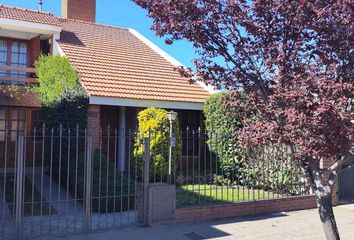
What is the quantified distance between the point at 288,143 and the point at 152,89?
32.1 feet

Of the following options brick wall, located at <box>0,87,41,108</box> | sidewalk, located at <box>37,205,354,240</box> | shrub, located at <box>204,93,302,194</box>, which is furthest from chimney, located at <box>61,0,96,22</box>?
sidewalk, located at <box>37,205,354,240</box>

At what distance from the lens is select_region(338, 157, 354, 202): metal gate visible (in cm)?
1193

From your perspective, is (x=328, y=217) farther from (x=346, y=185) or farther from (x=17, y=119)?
(x=17, y=119)

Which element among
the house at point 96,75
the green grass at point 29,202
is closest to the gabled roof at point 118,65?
the house at point 96,75

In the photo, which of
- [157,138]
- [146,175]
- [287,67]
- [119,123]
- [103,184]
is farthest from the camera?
[119,123]

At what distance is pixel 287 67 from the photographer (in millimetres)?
4789

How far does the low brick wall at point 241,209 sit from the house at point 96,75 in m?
4.57

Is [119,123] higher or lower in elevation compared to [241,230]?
higher

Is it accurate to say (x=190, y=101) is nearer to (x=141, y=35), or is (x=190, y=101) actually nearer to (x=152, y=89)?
(x=152, y=89)

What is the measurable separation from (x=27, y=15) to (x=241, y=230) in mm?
11302

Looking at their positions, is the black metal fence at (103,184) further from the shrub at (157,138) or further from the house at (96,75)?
the house at (96,75)

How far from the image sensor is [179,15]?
196 inches

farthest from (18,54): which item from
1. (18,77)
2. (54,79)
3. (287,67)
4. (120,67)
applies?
(287,67)

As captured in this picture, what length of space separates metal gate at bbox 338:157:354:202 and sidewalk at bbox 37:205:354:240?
2771 mm
